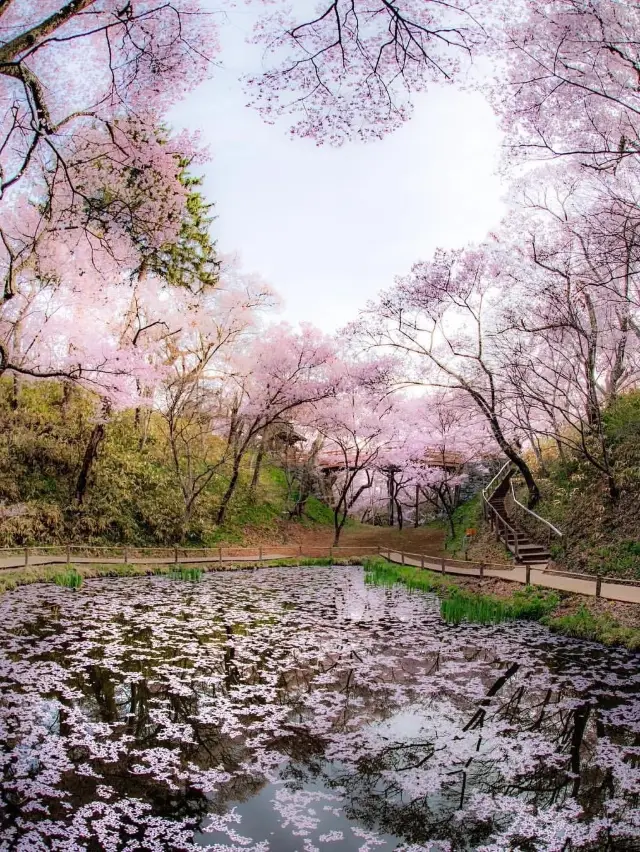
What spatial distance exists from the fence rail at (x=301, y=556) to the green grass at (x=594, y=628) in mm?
804

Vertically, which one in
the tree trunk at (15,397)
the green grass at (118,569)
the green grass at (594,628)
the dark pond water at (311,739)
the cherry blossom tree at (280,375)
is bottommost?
the green grass at (118,569)

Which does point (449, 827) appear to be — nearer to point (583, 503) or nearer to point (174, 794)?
point (174, 794)

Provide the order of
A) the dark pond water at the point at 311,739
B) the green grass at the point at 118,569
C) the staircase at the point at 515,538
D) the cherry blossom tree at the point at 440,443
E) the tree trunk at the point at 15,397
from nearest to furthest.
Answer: the dark pond water at the point at 311,739, the green grass at the point at 118,569, the staircase at the point at 515,538, the tree trunk at the point at 15,397, the cherry blossom tree at the point at 440,443

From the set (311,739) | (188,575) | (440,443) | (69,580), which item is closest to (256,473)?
(440,443)

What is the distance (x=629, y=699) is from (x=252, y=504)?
2200 cm

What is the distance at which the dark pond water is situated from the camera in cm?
394

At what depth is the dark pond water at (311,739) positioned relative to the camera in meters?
3.94

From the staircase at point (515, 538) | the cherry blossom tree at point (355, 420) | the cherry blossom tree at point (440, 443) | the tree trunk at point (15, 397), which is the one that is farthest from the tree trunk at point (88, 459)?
the cherry blossom tree at point (440, 443)

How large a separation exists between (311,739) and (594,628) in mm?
6659

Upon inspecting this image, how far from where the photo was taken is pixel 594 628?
387 inches

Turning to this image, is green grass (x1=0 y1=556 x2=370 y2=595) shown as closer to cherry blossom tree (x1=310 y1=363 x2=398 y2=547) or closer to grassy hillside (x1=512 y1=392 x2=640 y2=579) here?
cherry blossom tree (x1=310 y1=363 x2=398 y2=547)

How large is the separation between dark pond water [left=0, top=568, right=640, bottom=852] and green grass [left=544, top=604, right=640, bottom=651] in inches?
16.5

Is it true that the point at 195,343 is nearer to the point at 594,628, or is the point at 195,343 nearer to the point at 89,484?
the point at 89,484

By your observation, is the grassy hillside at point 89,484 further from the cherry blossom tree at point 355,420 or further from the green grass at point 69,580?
the cherry blossom tree at point 355,420
